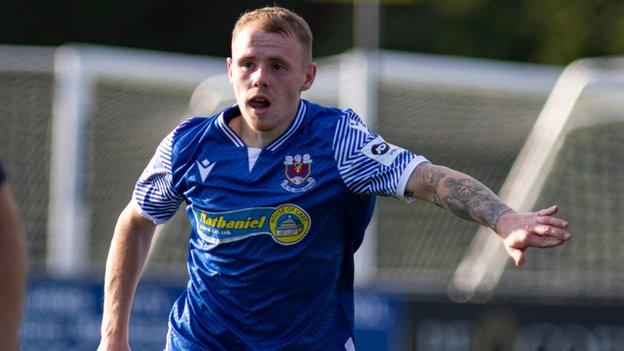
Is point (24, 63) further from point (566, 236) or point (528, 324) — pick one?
point (566, 236)

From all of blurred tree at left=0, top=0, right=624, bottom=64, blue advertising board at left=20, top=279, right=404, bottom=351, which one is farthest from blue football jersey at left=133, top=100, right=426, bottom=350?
blurred tree at left=0, top=0, right=624, bottom=64

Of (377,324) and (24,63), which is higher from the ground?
(24,63)

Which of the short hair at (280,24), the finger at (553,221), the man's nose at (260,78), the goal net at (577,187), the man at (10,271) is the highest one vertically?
the goal net at (577,187)

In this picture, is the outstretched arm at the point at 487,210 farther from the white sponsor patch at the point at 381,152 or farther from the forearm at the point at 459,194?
the white sponsor patch at the point at 381,152

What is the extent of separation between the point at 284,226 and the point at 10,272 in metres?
1.91

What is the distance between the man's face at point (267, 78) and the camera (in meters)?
6.29

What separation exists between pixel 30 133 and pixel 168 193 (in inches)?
355

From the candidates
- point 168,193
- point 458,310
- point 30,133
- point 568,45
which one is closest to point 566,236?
point 168,193

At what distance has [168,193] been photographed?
6.57 meters

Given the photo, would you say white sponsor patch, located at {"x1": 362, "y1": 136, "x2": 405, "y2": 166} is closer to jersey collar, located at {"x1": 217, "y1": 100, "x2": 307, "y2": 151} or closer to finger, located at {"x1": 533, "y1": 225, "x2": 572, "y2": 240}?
jersey collar, located at {"x1": 217, "y1": 100, "x2": 307, "y2": 151}

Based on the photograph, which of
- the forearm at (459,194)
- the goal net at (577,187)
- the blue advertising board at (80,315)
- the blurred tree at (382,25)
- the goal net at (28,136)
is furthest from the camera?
the blurred tree at (382,25)

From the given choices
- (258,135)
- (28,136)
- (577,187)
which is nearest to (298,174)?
(258,135)

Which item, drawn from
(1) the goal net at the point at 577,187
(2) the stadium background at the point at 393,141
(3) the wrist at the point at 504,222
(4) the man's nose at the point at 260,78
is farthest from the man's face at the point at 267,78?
(1) the goal net at the point at 577,187

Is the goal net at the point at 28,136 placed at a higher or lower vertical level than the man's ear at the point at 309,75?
higher
